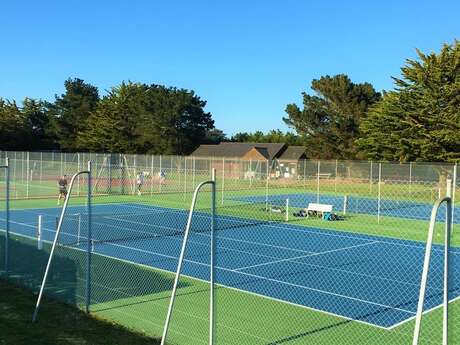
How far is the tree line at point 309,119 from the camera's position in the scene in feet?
151

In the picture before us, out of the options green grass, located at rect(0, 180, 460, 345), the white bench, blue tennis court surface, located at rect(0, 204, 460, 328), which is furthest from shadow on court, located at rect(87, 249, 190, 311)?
the white bench

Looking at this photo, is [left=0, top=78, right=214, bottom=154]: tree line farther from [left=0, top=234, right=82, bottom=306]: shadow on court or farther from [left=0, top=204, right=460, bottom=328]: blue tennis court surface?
→ [left=0, top=234, right=82, bottom=306]: shadow on court

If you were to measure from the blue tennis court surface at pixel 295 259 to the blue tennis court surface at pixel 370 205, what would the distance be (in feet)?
25.3

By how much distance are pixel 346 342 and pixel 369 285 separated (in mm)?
4494

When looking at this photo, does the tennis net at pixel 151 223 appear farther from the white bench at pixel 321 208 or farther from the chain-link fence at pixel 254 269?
the white bench at pixel 321 208

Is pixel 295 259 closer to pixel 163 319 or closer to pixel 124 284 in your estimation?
pixel 124 284

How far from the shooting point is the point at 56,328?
8141mm

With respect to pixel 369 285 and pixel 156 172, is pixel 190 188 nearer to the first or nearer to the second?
pixel 156 172

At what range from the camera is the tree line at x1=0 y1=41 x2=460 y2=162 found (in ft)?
151

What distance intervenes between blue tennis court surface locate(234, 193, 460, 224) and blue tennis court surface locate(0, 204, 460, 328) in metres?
7.71

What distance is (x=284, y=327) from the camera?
892cm

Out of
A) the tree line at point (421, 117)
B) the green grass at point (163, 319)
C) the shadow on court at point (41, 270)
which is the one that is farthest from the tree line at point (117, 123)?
the green grass at point (163, 319)

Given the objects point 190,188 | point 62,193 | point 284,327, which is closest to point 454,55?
point 190,188

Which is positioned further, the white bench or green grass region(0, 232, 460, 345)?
the white bench
